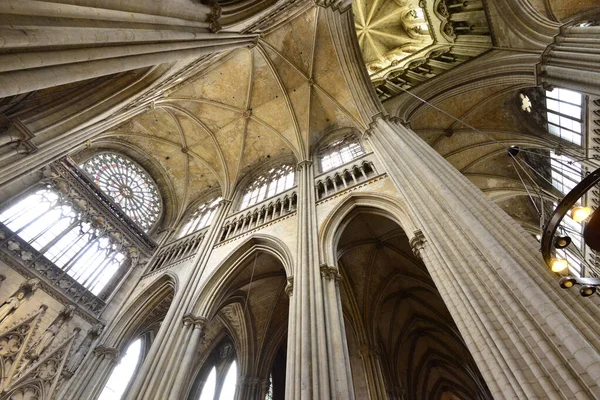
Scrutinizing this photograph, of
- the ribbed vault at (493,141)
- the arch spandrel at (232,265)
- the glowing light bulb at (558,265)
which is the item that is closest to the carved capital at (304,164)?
the arch spandrel at (232,265)

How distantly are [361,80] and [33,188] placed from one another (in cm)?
1150

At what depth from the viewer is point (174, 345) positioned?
288 inches

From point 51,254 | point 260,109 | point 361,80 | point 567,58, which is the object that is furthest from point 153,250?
point 567,58

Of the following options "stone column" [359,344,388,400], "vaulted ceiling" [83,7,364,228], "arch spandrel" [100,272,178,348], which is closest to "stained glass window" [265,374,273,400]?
"stone column" [359,344,388,400]

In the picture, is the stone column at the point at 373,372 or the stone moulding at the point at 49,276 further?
the stone column at the point at 373,372

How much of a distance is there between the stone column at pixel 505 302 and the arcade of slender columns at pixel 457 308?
0.01 m

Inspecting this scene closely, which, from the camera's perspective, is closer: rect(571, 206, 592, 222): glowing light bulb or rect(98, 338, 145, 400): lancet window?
rect(571, 206, 592, 222): glowing light bulb

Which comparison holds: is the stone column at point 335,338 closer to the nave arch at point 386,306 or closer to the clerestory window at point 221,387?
the nave arch at point 386,306

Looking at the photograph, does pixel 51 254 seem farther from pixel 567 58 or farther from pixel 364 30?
pixel 364 30

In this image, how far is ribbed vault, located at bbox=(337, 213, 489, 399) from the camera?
10484mm

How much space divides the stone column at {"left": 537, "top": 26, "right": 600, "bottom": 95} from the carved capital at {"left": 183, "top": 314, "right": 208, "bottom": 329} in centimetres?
968

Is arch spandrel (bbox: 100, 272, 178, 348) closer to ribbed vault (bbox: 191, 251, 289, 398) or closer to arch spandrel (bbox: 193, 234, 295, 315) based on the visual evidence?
arch spandrel (bbox: 193, 234, 295, 315)

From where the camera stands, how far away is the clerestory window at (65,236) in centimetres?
873

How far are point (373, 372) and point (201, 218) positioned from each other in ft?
29.3
